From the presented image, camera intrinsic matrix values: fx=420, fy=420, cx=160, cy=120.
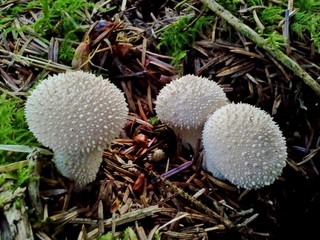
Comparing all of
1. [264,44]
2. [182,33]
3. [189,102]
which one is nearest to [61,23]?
[182,33]

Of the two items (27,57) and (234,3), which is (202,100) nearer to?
(234,3)

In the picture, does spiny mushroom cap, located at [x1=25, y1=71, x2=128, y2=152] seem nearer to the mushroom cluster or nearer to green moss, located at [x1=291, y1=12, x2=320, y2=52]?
the mushroom cluster

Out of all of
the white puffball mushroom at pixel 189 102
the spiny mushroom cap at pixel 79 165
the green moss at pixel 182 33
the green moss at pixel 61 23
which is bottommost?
the spiny mushroom cap at pixel 79 165

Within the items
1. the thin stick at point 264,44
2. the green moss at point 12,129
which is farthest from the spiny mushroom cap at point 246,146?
the green moss at point 12,129

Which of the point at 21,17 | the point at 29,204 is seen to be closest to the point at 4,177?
the point at 29,204

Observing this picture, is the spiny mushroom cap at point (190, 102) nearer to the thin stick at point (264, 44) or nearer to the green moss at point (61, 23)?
the thin stick at point (264, 44)

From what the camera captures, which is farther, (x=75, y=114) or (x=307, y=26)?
(x=307, y=26)

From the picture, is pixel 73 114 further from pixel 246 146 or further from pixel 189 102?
pixel 246 146

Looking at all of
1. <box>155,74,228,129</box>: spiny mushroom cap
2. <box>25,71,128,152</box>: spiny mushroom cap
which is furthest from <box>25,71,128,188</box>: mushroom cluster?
<box>155,74,228,129</box>: spiny mushroom cap
